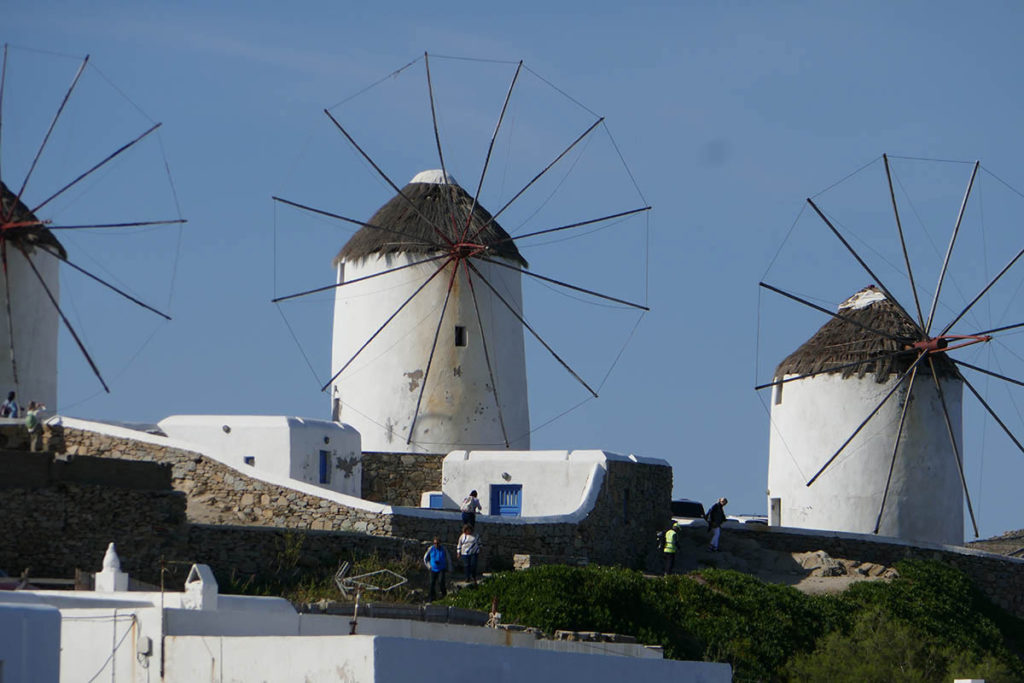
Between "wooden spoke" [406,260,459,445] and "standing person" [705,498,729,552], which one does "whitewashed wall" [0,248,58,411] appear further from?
"standing person" [705,498,729,552]

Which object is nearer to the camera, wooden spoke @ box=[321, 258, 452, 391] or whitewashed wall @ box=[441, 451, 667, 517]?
whitewashed wall @ box=[441, 451, 667, 517]

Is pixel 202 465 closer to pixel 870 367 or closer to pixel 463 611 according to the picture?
pixel 463 611

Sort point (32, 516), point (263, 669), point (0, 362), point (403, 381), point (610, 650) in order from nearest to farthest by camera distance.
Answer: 1. point (263, 669)
2. point (610, 650)
3. point (32, 516)
4. point (0, 362)
5. point (403, 381)

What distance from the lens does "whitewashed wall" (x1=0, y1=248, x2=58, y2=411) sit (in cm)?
2952

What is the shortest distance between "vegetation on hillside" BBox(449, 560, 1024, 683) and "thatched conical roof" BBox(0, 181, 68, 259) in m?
11.5

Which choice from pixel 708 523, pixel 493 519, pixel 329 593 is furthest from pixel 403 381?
pixel 329 593

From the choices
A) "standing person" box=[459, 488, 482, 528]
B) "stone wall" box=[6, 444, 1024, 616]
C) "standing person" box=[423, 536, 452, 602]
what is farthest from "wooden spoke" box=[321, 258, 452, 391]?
"standing person" box=[423, 536, 452, 602]

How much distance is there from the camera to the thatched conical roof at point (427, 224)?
32.0 metres

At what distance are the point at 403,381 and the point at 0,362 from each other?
6.73 meters

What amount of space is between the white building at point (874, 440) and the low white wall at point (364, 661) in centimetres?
1897

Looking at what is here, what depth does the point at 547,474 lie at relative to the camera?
27484 millimetres

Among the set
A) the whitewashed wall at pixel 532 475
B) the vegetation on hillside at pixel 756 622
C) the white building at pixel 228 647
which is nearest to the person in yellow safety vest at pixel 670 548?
the vegetation on hillside at pixel 756 622

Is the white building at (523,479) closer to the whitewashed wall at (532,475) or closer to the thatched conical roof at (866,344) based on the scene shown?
the whitewashed wall at (532,475)

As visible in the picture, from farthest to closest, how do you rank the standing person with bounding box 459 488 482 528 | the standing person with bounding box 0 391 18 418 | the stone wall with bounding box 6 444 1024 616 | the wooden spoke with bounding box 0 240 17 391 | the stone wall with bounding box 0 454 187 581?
1. the wooden spoke with bounding box 0 240 17 391
2. the standing person with bounding box 0 391 18 418
3. the standing person with bounding box 459 488 482 528
4. the stone wall with bounding box 6 444 1024 616
5. the stone wall with bounding box 0 454 187 581
